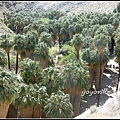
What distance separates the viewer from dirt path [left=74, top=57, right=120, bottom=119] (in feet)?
72.2

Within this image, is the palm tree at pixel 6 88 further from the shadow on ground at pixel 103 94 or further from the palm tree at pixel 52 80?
the shadow on ground at pixel 103 94

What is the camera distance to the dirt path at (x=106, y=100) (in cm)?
2200

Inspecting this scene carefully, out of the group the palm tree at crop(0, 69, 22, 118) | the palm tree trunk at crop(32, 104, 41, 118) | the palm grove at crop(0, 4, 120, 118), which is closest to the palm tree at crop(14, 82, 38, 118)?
the palm grove at crop(0, 4, 120, 118)

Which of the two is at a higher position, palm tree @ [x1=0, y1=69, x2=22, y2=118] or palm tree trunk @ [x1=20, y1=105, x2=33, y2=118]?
palm tree @ [x1=0, y1=69, x2=22, y2=118]

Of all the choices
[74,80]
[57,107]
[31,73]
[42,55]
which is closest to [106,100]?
[74,80]

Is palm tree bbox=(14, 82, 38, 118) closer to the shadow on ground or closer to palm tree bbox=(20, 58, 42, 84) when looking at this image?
palm tree bbox=(20, 58, 42, 84)

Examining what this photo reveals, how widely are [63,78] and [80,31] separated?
43.4 meters

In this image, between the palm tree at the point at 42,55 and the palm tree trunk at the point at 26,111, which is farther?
the palm tree at the point at 42,55

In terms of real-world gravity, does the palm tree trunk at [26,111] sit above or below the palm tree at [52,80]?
below

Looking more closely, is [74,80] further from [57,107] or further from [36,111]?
[57,107]

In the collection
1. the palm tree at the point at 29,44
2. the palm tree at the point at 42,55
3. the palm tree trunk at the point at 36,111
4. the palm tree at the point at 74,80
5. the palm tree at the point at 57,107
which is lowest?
the palm tree trunk at the point at 36,111

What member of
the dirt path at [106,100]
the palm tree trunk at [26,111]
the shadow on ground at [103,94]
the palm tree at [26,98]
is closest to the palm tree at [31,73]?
the palm tree trunk at [26,111]

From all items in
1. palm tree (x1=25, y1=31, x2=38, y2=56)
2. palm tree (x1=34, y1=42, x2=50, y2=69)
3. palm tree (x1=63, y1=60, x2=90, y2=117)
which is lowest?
palm tree (x1=63, y1=60, x2=90, y2=117)

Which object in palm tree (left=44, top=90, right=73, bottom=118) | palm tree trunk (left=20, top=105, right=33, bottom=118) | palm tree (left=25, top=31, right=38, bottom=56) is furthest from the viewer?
palm tree (left=25, top=31, right=38, bottom=56)
